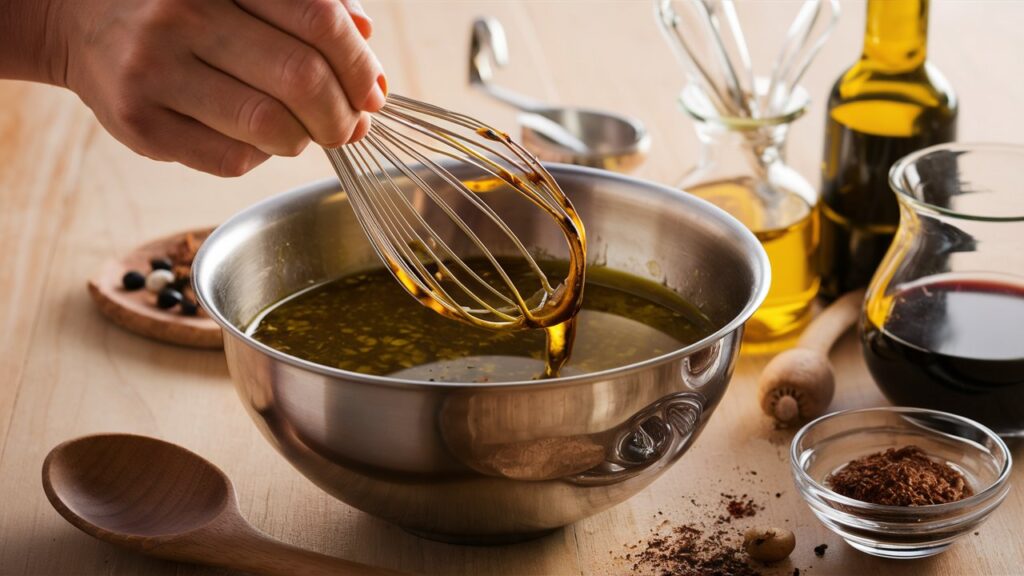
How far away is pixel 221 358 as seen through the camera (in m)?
1.01

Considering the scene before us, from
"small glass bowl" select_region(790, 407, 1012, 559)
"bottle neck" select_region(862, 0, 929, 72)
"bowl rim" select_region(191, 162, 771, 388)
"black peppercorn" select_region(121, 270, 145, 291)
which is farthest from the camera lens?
"black peppercorn" select_region(121, 270, 145, 291)

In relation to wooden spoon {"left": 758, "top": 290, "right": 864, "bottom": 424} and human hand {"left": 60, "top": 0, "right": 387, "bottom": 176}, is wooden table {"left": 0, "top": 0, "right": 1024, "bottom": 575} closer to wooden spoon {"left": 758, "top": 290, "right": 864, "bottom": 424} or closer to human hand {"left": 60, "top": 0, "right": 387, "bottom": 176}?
wooden spoon {"left": 758, "top": 290, "right": 864, "bottom": 424}

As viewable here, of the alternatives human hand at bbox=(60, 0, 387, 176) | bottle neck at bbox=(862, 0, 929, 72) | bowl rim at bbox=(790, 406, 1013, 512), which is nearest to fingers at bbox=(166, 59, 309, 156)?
human hand at bbox=(60, 0, 387, 176)

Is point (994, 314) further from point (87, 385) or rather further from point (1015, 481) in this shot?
point (87, 385)

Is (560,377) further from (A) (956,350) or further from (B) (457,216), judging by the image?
(A) (956,350)

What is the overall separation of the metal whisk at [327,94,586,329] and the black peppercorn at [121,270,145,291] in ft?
0.95

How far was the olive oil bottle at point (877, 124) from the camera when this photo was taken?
3.24 feet

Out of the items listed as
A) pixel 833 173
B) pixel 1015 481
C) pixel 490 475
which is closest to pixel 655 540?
pixel 490 475

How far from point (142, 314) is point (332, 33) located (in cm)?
47

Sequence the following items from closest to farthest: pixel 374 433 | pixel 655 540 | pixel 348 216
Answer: pixel 374 433 → pixel 655 540 → pixel 348 216

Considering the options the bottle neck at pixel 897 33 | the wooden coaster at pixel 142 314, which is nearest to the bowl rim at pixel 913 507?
the bottle neck at pixel 897 33

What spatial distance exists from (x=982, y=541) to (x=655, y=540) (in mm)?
209

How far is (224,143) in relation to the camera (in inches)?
28.0

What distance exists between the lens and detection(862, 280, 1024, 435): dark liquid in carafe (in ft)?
2.76
